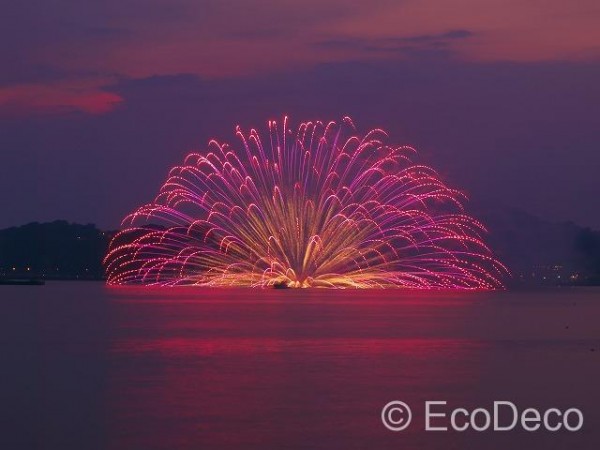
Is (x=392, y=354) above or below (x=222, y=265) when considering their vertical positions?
below

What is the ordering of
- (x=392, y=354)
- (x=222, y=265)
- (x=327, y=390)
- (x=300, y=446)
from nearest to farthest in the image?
(x=300, y=446), (x=327, y=390), (x=392, y=354), (x=222, y=265)

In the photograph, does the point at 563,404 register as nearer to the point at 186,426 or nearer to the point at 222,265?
the point at 186,426

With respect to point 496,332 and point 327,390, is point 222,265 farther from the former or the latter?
point 327,390

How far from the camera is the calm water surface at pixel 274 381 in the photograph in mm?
20672

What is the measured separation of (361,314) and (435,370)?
3575 cm

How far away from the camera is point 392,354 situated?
3725cm

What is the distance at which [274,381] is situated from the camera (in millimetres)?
28875

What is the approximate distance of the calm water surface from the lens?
67.8 feet

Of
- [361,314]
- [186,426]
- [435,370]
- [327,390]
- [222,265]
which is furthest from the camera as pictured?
[222,265]

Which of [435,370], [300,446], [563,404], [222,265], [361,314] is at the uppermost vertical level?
[222,265]

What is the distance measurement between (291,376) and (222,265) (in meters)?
53.1

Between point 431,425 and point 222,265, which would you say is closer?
point 431,425

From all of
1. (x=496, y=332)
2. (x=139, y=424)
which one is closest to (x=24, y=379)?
(x=139, y=424)

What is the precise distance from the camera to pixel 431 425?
855 inches
